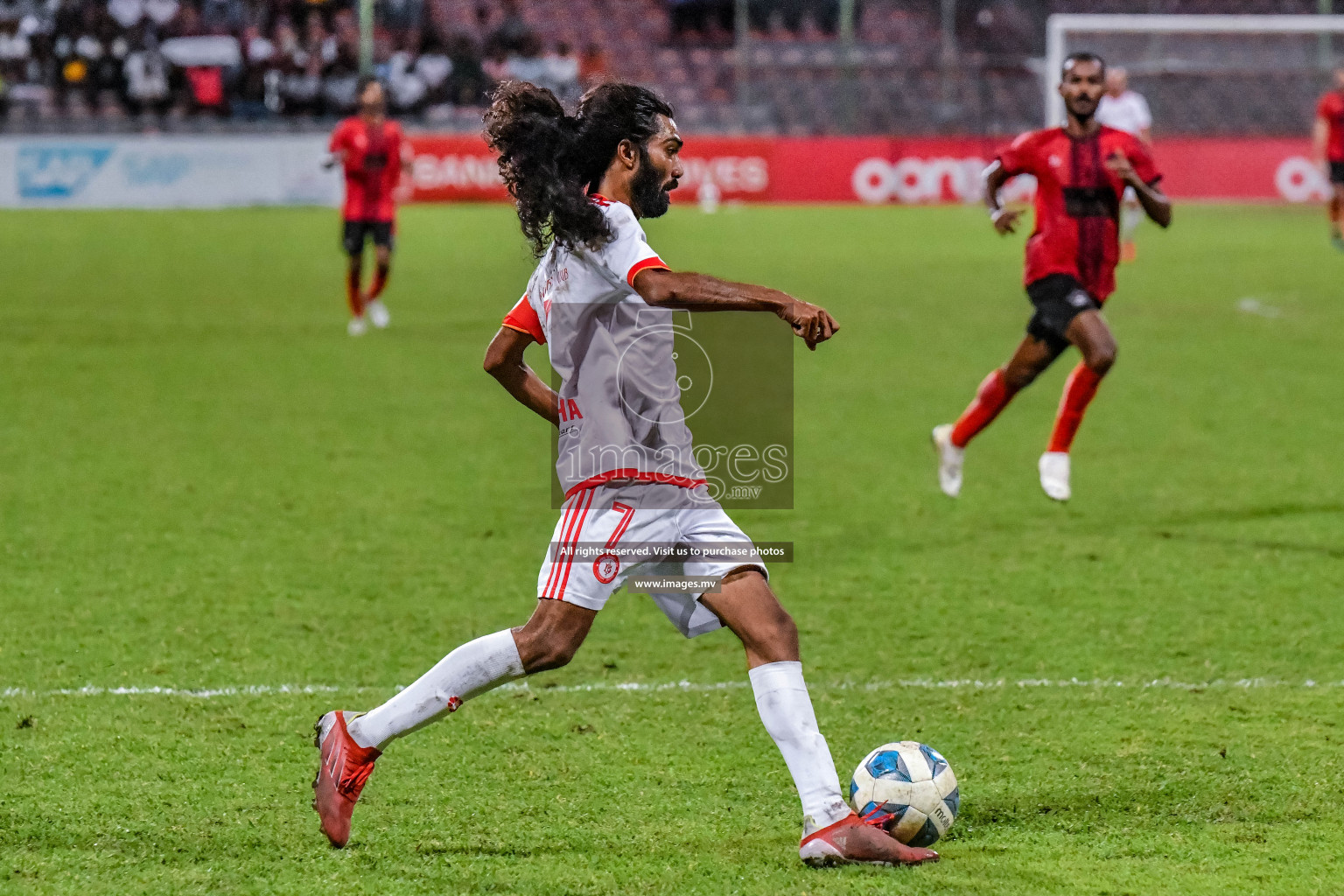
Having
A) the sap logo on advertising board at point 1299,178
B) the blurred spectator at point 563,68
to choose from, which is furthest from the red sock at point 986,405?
the blurred spectator at point 563,68

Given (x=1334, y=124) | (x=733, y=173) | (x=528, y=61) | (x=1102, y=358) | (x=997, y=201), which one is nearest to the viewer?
(x=1102, y=358)

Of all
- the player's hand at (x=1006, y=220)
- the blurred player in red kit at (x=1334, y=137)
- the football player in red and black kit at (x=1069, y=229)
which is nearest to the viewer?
the player's hand at (x=1006, y=220)

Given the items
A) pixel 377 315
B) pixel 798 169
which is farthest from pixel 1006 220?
pixel 798 169

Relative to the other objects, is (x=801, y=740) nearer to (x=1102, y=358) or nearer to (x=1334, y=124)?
(x=1102, y=358)

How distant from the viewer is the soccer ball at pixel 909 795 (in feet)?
13.5

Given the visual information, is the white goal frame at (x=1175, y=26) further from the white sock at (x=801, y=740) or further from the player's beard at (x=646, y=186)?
the white sock at (x=801, y=740)

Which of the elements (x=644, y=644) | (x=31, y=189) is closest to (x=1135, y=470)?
(x=644, y=644)

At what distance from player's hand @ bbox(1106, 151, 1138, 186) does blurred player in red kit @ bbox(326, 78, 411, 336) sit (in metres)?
8.63

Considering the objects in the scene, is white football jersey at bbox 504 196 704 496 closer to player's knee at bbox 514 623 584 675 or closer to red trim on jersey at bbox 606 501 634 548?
red trim on jersey at bbox 606 501 634 548

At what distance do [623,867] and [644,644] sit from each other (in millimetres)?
2167

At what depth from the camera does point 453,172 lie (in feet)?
97.1

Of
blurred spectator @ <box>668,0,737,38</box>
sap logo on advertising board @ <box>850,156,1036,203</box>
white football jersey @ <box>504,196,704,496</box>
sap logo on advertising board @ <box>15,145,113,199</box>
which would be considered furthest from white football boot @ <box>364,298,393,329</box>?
blurred spectator @ <box>668,0,737,38</box>

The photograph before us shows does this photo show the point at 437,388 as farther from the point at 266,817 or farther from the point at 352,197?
the point at 266,817

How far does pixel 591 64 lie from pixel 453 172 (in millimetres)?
3378
